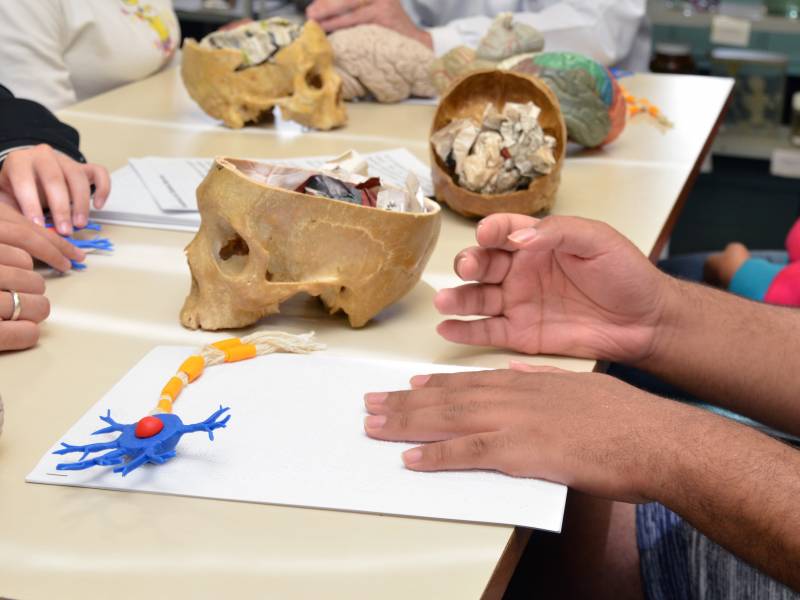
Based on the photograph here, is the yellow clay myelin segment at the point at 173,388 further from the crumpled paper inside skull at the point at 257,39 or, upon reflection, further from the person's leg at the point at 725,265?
the person's leg at the point at 725,265

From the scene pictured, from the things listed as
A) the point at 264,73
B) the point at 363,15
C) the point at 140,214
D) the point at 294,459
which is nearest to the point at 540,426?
the point at 294,459

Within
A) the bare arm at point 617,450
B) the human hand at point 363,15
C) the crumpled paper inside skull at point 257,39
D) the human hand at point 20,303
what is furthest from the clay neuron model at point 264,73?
the bare arm at point 617,450

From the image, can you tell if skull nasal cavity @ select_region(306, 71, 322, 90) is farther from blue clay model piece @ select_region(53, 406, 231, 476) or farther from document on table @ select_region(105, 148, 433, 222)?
blue clay model piece @ select_region(53, 406, 231, 476)

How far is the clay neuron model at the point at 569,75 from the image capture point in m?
1.42

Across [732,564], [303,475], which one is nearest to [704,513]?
[732,564]

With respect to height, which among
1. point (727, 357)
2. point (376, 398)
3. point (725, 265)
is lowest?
point (725, 265)

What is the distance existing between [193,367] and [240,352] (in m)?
0.05

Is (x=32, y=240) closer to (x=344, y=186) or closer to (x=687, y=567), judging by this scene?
(x=344, y=186)

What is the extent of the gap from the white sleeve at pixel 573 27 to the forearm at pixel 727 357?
1098 mm

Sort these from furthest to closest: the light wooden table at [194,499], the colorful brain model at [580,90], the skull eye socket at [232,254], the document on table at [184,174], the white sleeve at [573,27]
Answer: the white sleeve at [573,27], the colorful brain model at [580,90], the document on table at [184,174], the skull eye socket at [232,254], the light wooden table at [194,499]

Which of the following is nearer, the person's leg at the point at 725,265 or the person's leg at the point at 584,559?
the person's leg at the point at 584,559

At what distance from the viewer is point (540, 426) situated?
0.75 metres

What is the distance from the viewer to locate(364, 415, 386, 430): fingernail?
2.54ft

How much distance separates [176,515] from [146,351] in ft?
0.87
